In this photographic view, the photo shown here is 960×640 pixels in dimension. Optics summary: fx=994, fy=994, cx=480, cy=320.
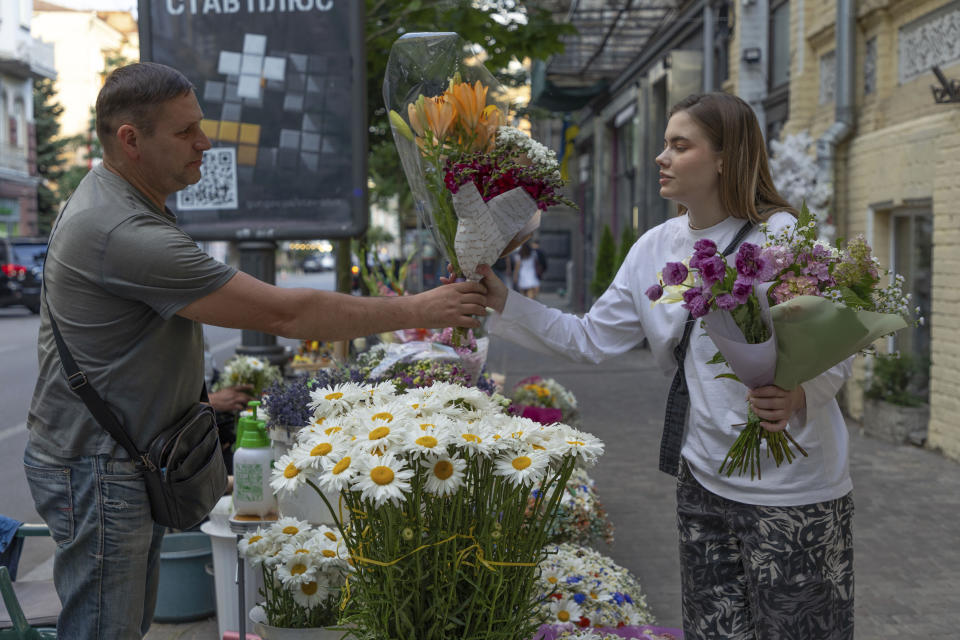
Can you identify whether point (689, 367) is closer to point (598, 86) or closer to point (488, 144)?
point (488, 144)

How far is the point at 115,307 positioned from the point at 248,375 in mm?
3774

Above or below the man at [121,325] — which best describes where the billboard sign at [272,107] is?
above

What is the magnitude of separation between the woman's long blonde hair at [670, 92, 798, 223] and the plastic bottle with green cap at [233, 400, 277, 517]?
1.92 m

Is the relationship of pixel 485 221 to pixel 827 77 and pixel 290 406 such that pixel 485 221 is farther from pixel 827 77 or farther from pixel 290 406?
pixel 827 77

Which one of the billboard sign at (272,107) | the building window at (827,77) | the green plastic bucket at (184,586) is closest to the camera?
the green plastic bucket at (184,586)

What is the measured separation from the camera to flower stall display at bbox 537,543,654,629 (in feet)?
11.1

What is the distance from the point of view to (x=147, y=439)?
252 cm

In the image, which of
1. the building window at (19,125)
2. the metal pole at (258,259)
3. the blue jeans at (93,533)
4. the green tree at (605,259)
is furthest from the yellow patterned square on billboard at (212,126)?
the building window at (19,125)

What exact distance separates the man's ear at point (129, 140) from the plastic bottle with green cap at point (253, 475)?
1.39 m

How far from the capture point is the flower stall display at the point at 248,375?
611 centimetres

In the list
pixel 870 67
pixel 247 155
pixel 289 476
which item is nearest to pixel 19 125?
pixel 870 67

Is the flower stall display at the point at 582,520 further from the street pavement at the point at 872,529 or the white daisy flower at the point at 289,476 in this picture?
the white daisy flower at the point at 289,476

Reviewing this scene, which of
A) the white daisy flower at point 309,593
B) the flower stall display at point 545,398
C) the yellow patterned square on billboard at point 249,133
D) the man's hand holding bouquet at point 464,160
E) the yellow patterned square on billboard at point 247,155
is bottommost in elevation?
the white daisy flower at point 309,593

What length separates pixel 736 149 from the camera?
2633 mm
